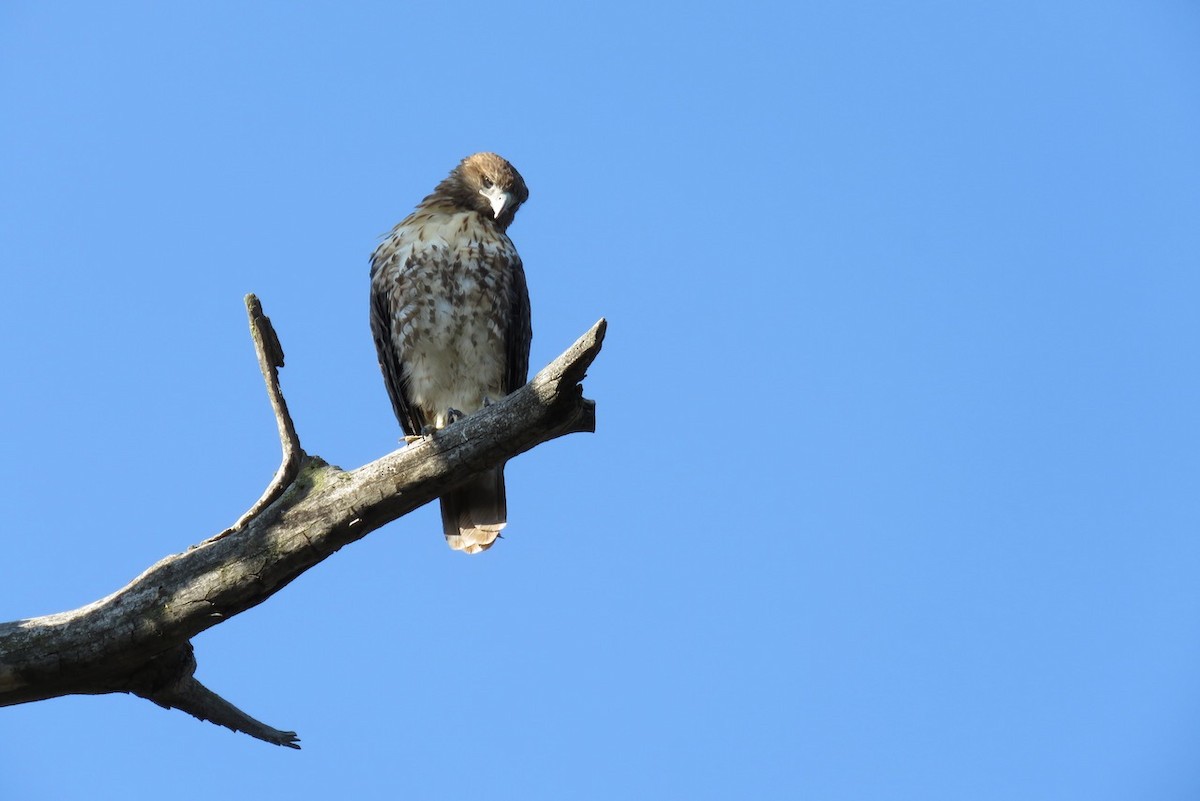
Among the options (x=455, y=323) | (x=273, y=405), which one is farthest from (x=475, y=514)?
(x=273, y=405)

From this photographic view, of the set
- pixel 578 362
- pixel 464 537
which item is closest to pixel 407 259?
pixel 464 537

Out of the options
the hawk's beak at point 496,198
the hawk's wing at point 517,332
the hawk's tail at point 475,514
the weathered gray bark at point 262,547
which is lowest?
the weathered gray bark at point 262,547

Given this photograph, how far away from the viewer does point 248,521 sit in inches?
203

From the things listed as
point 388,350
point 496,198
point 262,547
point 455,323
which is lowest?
point 262,547

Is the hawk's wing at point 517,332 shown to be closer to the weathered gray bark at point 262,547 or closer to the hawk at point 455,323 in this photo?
the hawk at point 455,323

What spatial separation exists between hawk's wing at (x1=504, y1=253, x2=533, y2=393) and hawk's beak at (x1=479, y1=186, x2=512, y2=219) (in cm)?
32

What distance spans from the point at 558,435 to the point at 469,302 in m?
2.26

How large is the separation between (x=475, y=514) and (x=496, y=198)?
6.77ft

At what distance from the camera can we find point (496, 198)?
309 inches

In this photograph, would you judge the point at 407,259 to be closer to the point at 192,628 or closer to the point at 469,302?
the point at 469,302

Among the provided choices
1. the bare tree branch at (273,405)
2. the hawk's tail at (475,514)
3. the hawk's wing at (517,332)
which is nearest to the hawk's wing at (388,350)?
the hawk's wing at (517,332)

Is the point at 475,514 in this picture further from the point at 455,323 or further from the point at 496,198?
the point at 496,198

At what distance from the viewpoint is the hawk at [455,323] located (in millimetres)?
7082

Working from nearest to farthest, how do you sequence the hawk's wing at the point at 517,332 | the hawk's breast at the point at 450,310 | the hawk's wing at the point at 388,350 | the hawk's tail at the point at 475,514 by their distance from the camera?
1. the hawk's tail at the point at 475,514
2. the hawk's breast at the point at 450,310
3. the hawk's wing at the point at 517,332
4. the hawk's wing at the point at 388,350
